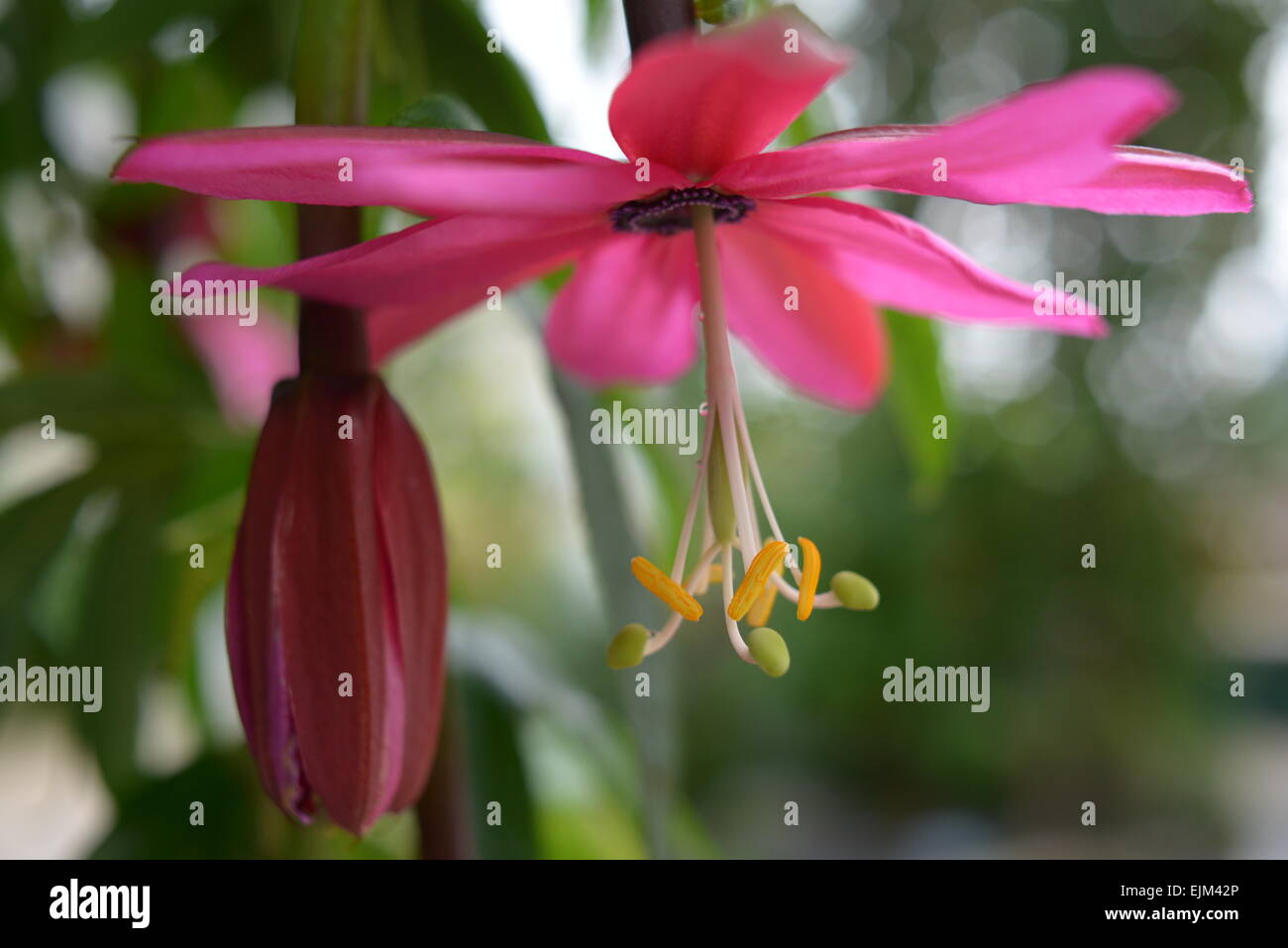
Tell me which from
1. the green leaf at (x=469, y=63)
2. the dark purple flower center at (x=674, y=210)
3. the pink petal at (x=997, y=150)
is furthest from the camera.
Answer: the green leaf at (x=469, y=63)

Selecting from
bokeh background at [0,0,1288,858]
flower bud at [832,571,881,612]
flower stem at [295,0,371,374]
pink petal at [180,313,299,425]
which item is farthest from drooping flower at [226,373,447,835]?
bokeh background at [0,0,1288,858]

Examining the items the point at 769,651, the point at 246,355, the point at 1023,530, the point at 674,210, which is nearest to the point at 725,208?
the point at 674,210

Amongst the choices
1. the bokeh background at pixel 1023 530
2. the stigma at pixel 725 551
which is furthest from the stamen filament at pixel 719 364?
the bokeh background at pixel 1023 530

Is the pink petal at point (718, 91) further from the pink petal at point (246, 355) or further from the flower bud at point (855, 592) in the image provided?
the pink petal at point (246, 355)

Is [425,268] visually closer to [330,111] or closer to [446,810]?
[330,111]

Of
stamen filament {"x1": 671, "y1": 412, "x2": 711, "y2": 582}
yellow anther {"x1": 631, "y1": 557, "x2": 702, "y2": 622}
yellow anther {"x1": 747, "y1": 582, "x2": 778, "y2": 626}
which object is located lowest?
yellow anther {"x1": 747, "y1": 582, "x2": 778, "y2": 626}

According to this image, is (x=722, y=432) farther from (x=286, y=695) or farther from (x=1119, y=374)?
(x=1119, y=374)

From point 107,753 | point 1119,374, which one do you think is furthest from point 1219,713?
point 107,753

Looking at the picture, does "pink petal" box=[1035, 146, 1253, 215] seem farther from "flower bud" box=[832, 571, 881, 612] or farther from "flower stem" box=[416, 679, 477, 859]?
"flower stem" box=[416, 679, 477, 859]
